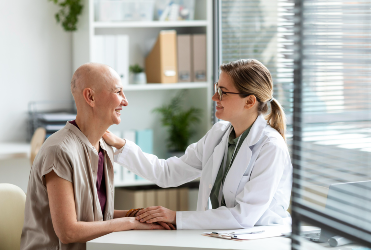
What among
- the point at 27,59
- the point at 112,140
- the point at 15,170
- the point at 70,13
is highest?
the point at 70,13

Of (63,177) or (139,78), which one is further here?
(139,78)

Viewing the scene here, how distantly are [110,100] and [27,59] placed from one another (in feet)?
5.75

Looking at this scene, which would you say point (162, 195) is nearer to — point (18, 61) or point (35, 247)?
point (18, 61)

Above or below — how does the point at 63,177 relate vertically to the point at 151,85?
below

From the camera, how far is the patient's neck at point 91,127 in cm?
164

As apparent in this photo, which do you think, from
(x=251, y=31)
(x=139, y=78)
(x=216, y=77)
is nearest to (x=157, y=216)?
(x=216, y=77)

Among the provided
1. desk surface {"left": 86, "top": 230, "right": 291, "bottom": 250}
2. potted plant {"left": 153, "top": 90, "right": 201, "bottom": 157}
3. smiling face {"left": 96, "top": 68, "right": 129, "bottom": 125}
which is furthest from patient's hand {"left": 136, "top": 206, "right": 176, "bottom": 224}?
potted plant {"left": 153, "top": 90, "right": 201, "bottom": 157}

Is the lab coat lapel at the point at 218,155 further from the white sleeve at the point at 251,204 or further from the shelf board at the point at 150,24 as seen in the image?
the shelf board at the point at 150,24

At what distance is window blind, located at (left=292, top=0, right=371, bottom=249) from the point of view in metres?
1.09

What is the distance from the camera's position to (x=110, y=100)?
5.40ft

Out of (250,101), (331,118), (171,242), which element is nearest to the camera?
(331,118)

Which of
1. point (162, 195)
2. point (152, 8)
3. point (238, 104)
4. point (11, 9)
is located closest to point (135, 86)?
point (152, 8)

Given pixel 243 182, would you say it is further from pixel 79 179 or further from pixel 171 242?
pixel 79 179

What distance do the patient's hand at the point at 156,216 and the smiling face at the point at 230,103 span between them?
19.3 inches
